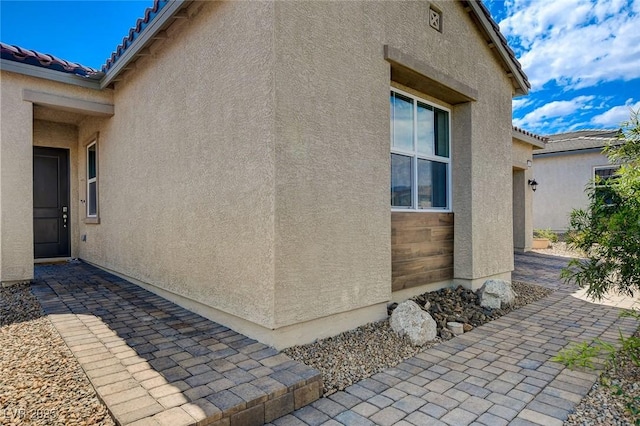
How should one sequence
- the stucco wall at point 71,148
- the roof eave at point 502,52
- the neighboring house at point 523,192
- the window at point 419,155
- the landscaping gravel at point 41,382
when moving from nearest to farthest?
the landscaping gravel at point 41,382
the window at point 419,155
the roof eave at point 502,52
the stucco wall at point 71,148
the neighboring house at point 523,192

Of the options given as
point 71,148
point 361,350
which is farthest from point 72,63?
point 361,350

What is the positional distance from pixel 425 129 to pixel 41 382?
6.67 metres

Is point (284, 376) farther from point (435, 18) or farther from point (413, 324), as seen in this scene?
point (435, 18)

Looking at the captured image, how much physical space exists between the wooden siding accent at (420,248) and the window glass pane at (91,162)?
27.3 ft

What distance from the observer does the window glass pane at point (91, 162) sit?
974cm

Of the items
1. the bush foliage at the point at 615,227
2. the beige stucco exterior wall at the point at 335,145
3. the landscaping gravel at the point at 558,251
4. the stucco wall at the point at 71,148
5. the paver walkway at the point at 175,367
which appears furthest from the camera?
the landscaping gravel at the point at 558,251

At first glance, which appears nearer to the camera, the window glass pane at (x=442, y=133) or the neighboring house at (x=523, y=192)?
the window glass pane at (x=442, y=133)

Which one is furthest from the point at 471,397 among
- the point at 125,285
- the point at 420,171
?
the point at 125,285

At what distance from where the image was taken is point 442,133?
24.2ft

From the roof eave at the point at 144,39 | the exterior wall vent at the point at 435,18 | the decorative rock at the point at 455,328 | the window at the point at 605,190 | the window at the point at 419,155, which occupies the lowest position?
the decorative rock at the point at 455,328

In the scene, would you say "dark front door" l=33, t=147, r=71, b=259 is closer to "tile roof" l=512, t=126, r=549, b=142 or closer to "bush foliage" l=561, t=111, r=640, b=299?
"bush foliage" l=561, t=111, r=640, b=299

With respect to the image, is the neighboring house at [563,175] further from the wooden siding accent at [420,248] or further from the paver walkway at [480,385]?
the paver walkway at [480,385]

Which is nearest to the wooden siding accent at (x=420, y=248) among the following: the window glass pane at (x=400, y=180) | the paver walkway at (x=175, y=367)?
the window glass pane at (x=400, y=180)

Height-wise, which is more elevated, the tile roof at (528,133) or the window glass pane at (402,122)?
the tile roof at (528,133)
